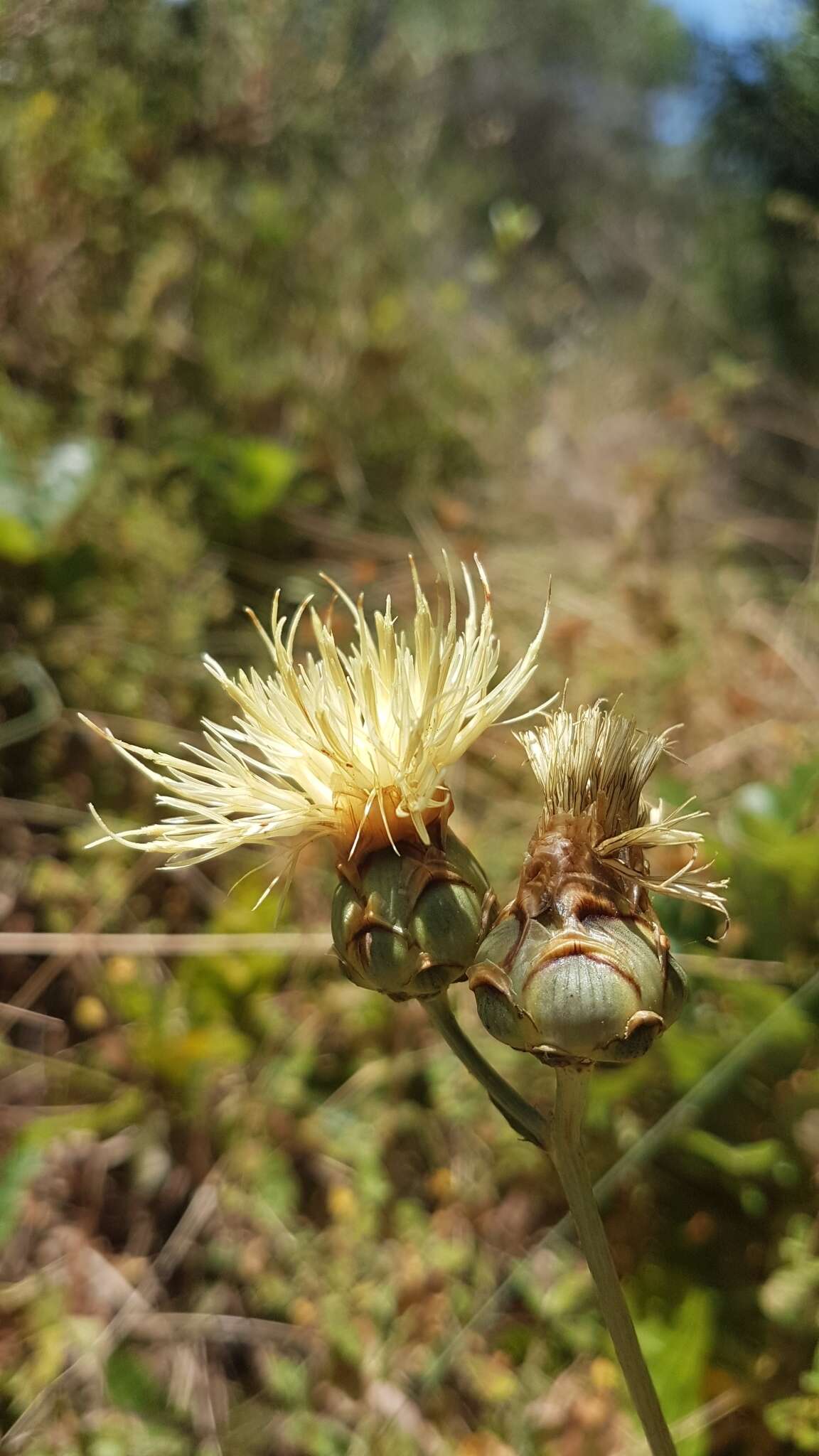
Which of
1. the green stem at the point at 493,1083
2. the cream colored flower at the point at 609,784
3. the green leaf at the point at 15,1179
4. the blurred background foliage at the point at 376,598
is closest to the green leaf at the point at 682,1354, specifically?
the blurred background foliage at the point at 376,598

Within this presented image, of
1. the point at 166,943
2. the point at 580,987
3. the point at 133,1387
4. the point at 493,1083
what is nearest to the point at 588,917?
the point at 580,987

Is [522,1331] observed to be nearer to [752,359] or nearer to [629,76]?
[752,359]

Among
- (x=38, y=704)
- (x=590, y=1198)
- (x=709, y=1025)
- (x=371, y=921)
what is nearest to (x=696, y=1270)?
(x=709, y=1025)

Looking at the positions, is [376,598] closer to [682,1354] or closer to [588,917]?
[682,1354]

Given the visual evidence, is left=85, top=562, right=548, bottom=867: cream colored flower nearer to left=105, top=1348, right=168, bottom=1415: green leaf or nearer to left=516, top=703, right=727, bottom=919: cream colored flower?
left=516, top=703, right=727, bottom=919: cream colored flower

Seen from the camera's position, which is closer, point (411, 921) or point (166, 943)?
point (411, 921)
